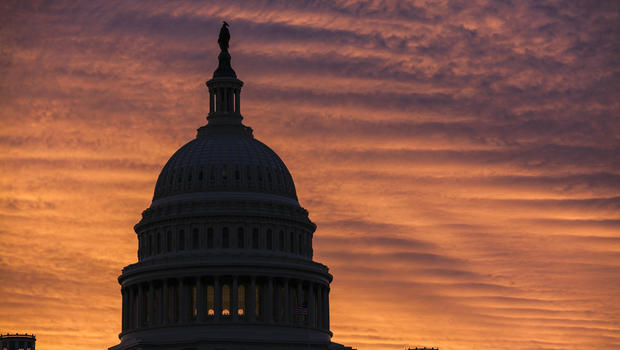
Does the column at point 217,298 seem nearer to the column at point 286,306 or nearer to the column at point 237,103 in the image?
the column at point 286,306

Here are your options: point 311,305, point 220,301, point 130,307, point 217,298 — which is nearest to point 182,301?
point 217,298

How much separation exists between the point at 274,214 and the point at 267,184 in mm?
4013

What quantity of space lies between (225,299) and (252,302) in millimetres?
3026

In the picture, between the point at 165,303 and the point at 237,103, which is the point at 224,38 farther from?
the point at 165,303

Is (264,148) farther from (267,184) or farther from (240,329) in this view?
(240,329)

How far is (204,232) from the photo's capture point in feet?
505

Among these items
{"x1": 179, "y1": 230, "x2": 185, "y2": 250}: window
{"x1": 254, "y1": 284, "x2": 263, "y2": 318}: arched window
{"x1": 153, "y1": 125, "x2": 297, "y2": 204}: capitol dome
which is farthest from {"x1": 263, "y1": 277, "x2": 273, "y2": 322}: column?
{"x1": 153, "y1": 125, "x2": 297, "y2": 204}: capitol dome

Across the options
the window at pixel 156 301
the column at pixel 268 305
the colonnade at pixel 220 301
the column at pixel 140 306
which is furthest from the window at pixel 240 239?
the column at pixel 140 306

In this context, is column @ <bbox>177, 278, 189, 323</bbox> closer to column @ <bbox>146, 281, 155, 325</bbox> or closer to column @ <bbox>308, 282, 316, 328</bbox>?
column @ <bbox>146, 281, 155, 325</bbox>

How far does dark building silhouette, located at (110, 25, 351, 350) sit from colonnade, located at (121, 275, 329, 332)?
100 millimetres

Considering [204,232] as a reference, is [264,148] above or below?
above

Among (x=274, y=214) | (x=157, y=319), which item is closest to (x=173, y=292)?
(x=157, y=319)

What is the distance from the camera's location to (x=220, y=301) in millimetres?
150875

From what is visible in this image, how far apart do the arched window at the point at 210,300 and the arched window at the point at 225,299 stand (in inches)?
41.1
